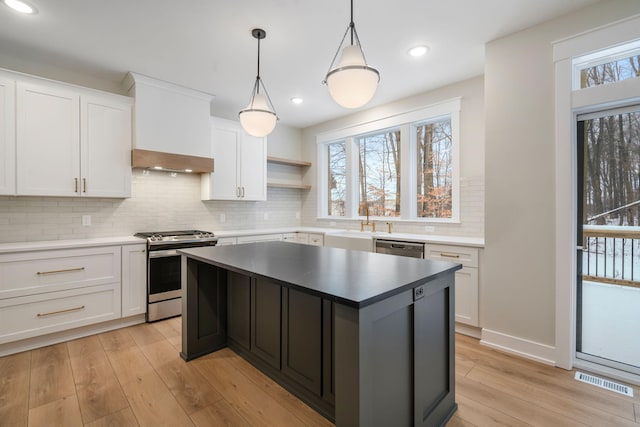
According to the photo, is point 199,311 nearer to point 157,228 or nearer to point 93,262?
point 93,262

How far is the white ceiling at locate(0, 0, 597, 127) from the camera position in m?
2.27

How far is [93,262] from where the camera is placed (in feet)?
9.79

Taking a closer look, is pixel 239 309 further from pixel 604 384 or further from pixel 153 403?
pixel 604 384

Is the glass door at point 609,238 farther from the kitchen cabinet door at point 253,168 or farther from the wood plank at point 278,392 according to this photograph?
the kitchen cabinet door at point 253,168

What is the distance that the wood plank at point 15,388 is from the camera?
1.81 metres

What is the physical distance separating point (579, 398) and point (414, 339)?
1.44m

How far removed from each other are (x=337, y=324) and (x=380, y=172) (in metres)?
3.58

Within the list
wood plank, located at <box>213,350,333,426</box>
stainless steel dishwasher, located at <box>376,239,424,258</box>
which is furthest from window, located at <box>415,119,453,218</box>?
wood plank, located at <box>213,350,333,426</box>

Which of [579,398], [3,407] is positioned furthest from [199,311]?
[579,398]

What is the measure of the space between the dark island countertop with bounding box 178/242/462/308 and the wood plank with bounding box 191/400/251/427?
2.93 ft

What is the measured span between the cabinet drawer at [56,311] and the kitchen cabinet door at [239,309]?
54.7 inches

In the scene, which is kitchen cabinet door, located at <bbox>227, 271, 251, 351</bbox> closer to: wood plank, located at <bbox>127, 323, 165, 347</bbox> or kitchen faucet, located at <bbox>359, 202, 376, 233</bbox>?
wood plank, located at <bbox>127, 323, 165, 347</bbox>

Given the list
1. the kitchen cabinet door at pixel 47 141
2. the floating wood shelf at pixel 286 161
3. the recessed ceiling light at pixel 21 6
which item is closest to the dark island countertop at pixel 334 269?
the kitchen cabinet door at pixel 47 141

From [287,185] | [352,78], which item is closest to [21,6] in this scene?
[352,78]
